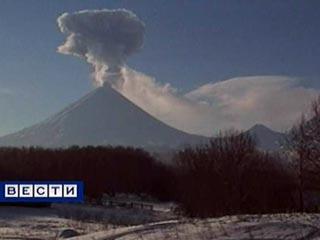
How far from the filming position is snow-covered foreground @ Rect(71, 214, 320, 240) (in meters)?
9.82

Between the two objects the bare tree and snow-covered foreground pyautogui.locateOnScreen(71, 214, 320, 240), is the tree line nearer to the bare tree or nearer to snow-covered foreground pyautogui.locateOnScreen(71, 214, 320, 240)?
the bare tree

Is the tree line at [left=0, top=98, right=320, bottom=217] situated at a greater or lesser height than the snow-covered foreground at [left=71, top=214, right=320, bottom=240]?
greater

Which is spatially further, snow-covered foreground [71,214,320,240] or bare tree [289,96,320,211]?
bare tree [289,96,320,211]

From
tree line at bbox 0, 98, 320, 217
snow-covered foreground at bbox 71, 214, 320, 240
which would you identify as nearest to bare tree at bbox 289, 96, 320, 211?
tree line at bbox 0, 98, 320, 217

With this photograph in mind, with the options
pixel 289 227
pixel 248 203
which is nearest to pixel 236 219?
pixel 289 227

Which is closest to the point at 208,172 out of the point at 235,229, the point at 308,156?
the point at 308,156

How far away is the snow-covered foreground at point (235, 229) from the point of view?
9.82 m

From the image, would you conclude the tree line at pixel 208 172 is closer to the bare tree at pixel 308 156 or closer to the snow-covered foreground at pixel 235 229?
the bare tree at pixel 308 156

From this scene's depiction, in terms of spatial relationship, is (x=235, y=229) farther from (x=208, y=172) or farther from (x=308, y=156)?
(x=208, y=172)

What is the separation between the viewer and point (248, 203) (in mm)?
39062

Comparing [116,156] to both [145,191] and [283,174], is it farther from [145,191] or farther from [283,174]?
[283,174]

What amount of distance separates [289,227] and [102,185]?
63324mm

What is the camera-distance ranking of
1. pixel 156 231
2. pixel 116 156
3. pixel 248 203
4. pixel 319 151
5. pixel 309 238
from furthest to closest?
pixel 116 156 → pixel 248 203 → pixel 319 151 → pixel 156 231 → pixel 309 238

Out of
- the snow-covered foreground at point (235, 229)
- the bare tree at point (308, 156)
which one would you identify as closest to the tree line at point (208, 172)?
the bare tree at point (308, 156)
